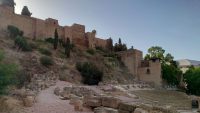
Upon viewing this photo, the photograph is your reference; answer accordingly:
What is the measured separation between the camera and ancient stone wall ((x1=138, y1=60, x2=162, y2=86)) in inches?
1887

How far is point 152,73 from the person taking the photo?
4822cm

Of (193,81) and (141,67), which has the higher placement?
(141,67)

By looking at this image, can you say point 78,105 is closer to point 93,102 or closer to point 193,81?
point 93,102

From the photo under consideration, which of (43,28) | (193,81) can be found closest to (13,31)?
(43,28)

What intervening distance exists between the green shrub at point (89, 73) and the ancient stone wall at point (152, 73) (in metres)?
11.2

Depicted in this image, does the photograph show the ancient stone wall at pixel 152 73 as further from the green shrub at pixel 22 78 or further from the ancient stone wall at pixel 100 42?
the green shrub at pixel 22 78

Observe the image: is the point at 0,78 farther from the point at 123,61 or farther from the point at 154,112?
the point at 123,61

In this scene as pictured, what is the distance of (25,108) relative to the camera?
1598cm

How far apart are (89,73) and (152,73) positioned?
13.3m

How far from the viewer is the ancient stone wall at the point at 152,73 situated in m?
47.9

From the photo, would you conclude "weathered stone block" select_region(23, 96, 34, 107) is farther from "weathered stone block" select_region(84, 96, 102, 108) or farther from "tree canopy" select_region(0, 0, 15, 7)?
"tree canopy" select_region(0, 0, 15, 7)

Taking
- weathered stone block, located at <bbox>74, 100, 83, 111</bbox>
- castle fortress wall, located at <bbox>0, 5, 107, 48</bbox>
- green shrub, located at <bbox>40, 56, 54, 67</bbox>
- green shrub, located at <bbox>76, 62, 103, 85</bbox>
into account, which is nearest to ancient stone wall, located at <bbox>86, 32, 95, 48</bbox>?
castle fortress wall, located at <bbox>0, 5, 107, 48</bbox>

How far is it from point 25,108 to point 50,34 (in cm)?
2998

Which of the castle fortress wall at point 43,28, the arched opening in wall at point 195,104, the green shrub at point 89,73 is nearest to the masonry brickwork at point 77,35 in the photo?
the castle fortress wall at point 43,28
